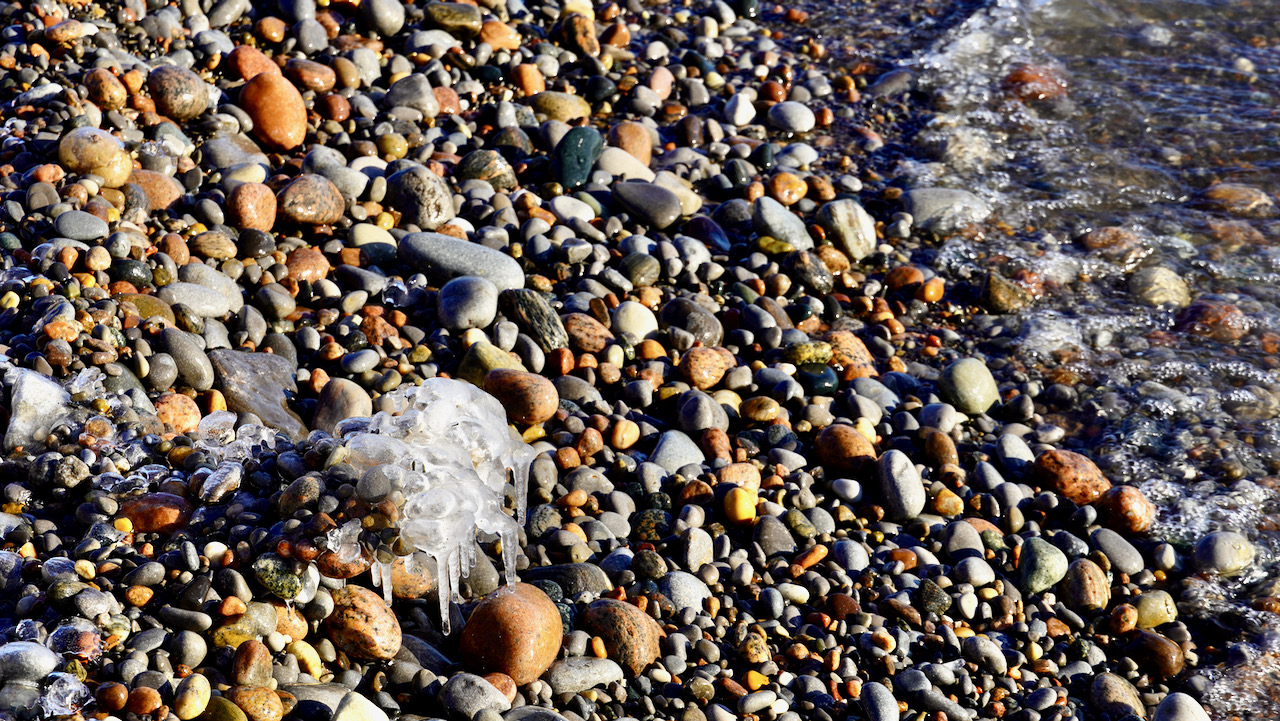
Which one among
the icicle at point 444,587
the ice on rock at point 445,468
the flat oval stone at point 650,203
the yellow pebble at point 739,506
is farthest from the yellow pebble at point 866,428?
the icicle at point 444,587

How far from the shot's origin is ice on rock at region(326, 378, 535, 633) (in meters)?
2.71

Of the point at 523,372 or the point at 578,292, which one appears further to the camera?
the point at 578,292

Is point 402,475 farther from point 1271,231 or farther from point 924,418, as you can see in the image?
point 1271,231

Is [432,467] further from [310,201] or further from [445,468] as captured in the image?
[310,201]

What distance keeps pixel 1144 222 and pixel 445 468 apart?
4385 millimetres

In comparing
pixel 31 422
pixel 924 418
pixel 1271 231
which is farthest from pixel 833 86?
pixel 31 422

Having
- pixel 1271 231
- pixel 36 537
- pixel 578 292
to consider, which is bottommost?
pixel 1271 231

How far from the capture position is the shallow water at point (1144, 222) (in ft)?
13.0

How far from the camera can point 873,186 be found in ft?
18.4

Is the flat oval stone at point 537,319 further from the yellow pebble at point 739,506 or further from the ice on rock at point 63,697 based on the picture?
the ice on rock at point 63,697

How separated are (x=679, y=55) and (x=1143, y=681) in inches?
177

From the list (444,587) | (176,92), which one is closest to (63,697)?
(444,587)

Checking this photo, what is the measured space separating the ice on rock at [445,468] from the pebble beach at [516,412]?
13 millimetres

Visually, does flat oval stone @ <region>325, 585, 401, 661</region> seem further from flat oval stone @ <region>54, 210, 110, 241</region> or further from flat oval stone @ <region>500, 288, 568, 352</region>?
flat oval stone @ <region>54, 210, 110, 241</region>
